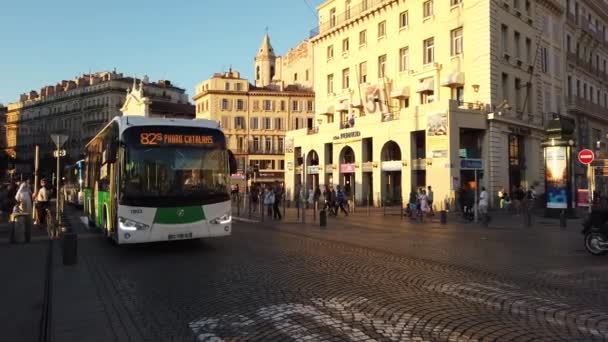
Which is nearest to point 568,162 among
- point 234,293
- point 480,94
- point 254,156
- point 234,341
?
point 480,94

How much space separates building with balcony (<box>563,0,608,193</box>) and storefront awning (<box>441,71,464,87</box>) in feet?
47.8

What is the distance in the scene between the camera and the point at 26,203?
54.0 ft

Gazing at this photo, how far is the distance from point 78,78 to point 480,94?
102 metres

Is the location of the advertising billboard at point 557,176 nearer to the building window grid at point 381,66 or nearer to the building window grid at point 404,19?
the building window grid at point 404,19

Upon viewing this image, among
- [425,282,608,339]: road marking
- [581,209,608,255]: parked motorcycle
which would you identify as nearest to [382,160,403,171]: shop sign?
[581,209,608,255]: parked motorcycle

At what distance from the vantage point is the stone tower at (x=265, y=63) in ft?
314

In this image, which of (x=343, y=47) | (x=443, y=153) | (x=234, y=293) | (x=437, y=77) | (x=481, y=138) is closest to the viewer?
(x=234, y=293)

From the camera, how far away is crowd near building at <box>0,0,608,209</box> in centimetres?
3133

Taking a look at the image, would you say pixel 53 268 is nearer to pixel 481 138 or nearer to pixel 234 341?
pixel 234 341

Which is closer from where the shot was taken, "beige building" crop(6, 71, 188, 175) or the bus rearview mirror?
the bus rearview mirror

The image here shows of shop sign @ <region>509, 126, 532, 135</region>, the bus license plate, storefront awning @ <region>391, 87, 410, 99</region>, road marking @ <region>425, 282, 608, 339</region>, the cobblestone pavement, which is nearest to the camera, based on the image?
the cobblestone pavement

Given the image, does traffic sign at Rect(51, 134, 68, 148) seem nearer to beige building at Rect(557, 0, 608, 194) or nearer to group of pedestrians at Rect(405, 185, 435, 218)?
group of pedestrians at Rect(405, 185, 435, 218)

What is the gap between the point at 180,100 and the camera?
112250 millimetres

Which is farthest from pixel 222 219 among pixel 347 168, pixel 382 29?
pixel 382 29
